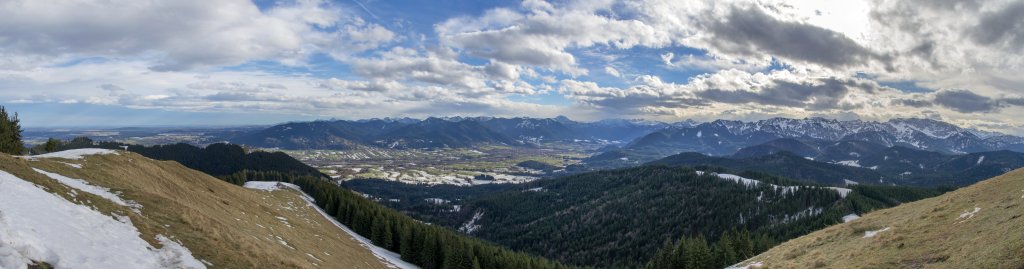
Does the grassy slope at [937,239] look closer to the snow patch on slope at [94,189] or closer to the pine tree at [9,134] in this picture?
the snow patch on slope at [94,189]

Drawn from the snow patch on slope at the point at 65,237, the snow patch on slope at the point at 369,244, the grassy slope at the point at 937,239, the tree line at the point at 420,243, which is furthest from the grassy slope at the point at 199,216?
the grassy slope at the point at 937,239

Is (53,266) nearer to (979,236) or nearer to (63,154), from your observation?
(63,154)

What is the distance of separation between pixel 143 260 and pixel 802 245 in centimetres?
5624

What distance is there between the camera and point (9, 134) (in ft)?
254

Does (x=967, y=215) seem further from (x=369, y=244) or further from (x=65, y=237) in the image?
(x=369, y=244)

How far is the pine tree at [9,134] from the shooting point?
246 feet

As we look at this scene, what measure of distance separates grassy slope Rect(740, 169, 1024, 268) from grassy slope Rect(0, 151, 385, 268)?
4594cm

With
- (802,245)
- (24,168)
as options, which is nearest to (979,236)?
(802,245)

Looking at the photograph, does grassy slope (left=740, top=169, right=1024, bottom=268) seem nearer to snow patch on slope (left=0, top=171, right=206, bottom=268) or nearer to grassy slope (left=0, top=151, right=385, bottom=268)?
grassy slope (left=0, top=151, right=385, bottom=268)

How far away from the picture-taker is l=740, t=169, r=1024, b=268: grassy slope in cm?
2586

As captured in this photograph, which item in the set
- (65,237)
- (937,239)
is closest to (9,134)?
(65,237)

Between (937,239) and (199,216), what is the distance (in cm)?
5878

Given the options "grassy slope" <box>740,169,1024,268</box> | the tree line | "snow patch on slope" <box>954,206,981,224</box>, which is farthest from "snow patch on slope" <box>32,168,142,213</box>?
"snow patch on slope" <box>954,206,981,224</box>

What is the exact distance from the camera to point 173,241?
3284 centimetres
